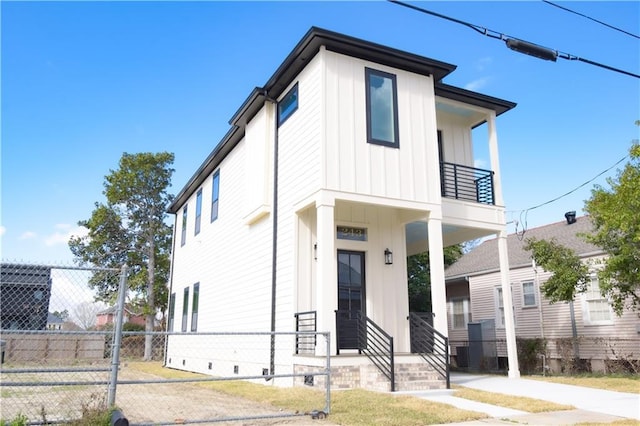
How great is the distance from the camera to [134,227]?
29016mm

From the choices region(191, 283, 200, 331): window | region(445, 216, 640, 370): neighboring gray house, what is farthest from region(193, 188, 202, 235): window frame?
region(445, 216, 640, 370): neighboring gray house

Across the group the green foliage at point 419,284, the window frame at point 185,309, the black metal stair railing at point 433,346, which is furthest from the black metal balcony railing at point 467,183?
the window frame at point 185,309

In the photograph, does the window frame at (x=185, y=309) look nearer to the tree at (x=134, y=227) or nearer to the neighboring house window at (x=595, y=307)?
the tree at (x=134, y=227)

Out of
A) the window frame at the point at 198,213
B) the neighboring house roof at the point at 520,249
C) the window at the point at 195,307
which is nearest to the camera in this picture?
the window at the point at 195,307

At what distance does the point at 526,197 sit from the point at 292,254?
16.7 m

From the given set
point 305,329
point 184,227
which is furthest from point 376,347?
point 184,227

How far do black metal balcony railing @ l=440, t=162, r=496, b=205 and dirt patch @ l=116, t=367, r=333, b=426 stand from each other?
286 inches

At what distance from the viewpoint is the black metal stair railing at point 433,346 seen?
9695 mm

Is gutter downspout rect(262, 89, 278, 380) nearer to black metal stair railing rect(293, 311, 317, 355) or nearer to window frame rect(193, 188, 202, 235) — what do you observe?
black metal stair railing rect(293, 311, 317, 355)

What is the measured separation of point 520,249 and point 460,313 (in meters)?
4.25

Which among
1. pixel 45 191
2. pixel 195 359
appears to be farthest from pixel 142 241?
pixel 195 359

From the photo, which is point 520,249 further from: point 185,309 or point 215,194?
point 185,309

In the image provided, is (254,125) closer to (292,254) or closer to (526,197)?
(292,254)

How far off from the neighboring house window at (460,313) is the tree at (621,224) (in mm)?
10220
